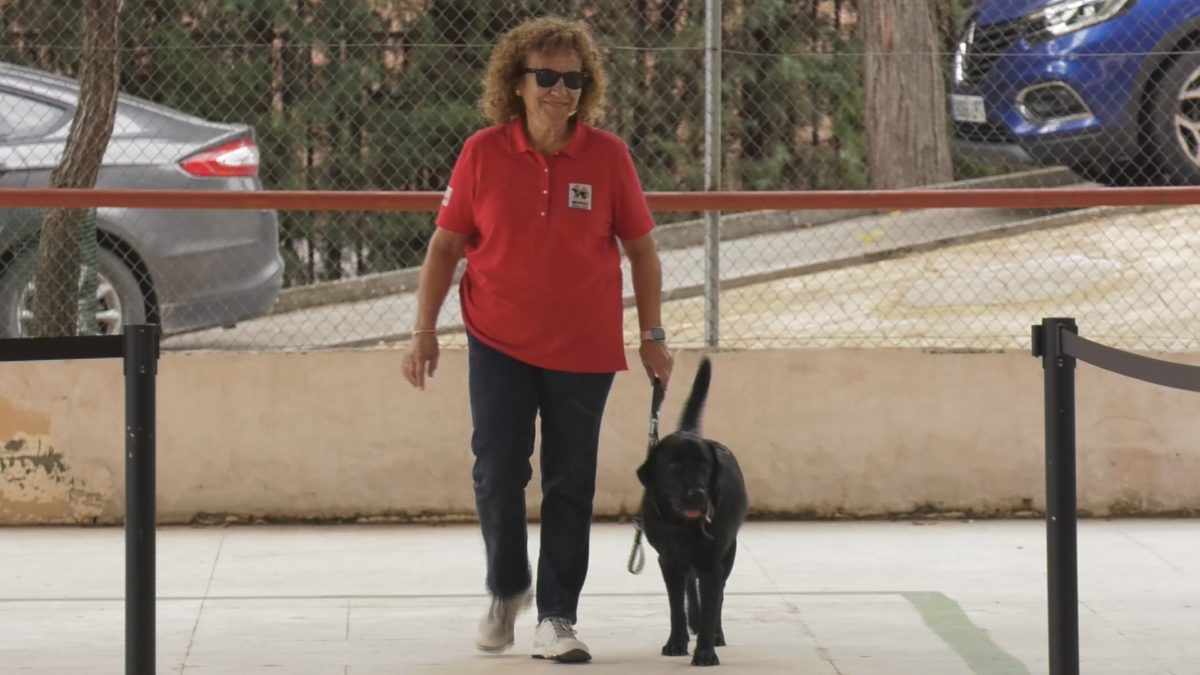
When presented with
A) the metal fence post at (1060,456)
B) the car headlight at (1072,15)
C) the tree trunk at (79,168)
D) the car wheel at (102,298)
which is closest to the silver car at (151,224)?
the car wheel at (102,298)

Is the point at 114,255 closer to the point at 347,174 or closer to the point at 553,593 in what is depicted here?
the point at 347,174

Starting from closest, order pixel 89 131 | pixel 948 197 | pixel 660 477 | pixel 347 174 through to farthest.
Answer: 1. pixel 660 477
2. pixel 948 197
3. pixel 89 131
4. pixel 347 174

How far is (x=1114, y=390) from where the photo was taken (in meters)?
7.50

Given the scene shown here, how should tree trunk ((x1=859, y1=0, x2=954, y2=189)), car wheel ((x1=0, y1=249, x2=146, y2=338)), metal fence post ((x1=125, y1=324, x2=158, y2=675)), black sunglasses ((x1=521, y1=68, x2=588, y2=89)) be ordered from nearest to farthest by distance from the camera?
metal fence post ((x1=125, y1=324, x2=158, y2=675)) < black sunglasses ((x1=521, y1=68, x2=588, y2=89)) < car wheel ((x1=0, y1=249, x2=146, y2=338)) < tree trunk ((x1=859, y1=0, x2=954, y2=189))

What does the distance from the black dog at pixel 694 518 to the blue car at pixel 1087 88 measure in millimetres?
4144

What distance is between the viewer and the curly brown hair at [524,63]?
524 cm

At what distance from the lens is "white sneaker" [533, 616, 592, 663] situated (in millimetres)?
5250

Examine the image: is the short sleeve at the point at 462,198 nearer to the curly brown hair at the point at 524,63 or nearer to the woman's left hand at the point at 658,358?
the curly brown hair at the point at 524,63

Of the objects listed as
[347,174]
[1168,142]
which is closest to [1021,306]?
[1168,142]

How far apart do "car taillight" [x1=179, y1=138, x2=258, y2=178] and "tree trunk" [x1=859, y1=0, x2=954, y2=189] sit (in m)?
3.37

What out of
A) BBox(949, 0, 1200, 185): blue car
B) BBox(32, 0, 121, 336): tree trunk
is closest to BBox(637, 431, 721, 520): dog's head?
BBox(32, 0, 121, 336): tree trunk

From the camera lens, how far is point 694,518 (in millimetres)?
5051

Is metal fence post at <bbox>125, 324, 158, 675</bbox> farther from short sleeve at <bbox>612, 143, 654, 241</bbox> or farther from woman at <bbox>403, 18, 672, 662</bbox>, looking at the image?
short sleeve at <bbox>612, 143, 654, 241</bbox>

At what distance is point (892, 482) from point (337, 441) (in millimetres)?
2118
